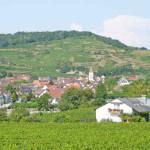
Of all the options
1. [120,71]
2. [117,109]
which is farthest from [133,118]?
[120,71]

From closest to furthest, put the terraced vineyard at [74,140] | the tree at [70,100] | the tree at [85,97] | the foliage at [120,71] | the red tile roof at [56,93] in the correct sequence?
the terraced vineyard at [74,140]
the tree at [70,100]
the tree at [85,97]
the red tile roof at [56,93]
the foliage at [120,71]

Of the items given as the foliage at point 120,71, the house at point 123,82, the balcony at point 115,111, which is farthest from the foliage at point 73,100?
the foliage at point 120,71

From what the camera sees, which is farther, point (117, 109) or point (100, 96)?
point (100, 96)

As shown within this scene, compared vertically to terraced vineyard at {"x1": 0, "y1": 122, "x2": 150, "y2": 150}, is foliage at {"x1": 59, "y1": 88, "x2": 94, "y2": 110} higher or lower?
lower

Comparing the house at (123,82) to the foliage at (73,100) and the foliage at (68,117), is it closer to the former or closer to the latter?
the foliage at (73,100)

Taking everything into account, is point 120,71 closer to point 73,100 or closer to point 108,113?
point 73,100

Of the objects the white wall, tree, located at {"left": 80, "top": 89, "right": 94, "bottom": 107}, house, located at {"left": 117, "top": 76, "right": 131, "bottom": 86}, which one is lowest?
house, located at {"left": 117, "top": 76, "right": 131, "bottom": 86}

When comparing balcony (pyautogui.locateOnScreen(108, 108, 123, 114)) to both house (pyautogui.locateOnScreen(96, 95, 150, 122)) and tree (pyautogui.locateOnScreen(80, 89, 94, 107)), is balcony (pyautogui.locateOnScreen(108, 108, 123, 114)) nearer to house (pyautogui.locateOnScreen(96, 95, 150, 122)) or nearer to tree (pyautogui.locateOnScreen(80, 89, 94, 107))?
house (pyautogui.locateOnScreen(96, 95, 150, 122))

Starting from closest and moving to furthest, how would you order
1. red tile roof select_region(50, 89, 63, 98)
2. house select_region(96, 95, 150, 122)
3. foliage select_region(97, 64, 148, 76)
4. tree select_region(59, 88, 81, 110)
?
1. house select_region(96, 95, 150, 122)
2. tree select_region(59, 88, 81, 110)
3. red tile roof select_region(50, 89, 63, 98)
4. foliage select_region(97, 64, 148, 76)

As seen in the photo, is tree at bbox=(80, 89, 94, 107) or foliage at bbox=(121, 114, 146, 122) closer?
foliage at bbox=(121, 114, 146, 122)

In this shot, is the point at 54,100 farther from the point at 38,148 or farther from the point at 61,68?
the point at 61,68

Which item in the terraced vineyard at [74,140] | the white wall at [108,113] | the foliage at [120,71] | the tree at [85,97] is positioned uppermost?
the terraced vineyard at [74,140]

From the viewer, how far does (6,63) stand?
647 feet

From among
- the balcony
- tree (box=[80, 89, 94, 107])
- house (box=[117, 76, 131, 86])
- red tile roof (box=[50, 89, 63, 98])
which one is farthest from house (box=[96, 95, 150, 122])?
house (box=[117, 76, 131, 86])
